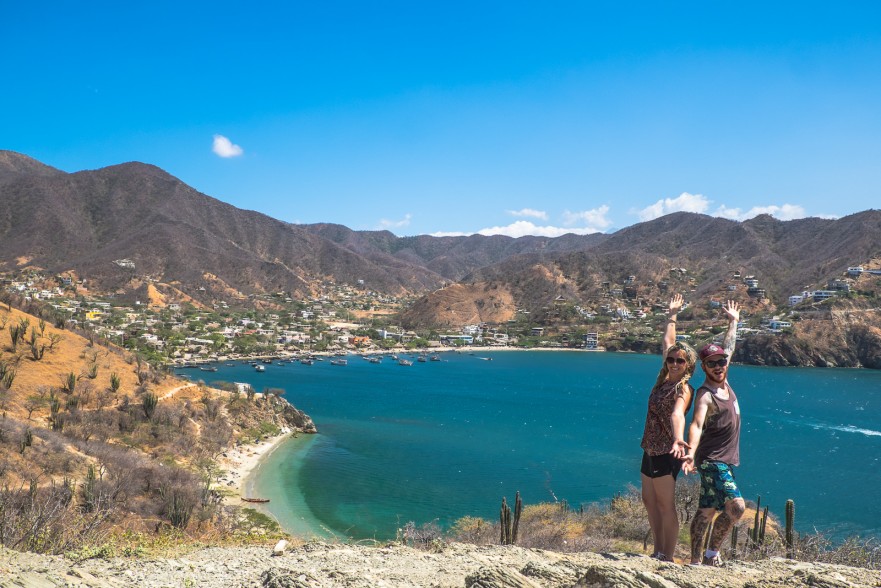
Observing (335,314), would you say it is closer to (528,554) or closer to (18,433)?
(18,433)

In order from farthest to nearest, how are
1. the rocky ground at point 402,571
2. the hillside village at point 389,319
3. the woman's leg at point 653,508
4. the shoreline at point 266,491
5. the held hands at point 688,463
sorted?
the hillside village at point 389,319, the shoreline at point 266,491, the woman's leg at point 653,508, the held hands at point 688,463, the rocky ground at point 402,571

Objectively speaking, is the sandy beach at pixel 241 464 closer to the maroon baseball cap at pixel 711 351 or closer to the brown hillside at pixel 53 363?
the brown hillside at pixel 53 363

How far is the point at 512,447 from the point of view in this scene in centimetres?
3316

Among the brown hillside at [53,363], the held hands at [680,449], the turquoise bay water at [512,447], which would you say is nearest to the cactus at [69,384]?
the brown hillside at [53,363]

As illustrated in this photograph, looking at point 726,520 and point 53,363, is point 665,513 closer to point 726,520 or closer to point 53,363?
point 726,520

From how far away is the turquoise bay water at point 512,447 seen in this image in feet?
74.5

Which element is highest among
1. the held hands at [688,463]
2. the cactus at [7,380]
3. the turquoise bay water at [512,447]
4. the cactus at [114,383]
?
the held hands at [688,463]

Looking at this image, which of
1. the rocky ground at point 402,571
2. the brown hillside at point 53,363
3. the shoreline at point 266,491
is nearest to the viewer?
the rocky ground at point 402,571

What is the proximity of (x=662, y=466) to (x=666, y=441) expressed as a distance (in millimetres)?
223

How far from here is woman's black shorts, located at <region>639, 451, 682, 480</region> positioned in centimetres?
437

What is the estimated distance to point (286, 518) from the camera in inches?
774

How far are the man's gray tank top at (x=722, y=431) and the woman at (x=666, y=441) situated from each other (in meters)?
0.19

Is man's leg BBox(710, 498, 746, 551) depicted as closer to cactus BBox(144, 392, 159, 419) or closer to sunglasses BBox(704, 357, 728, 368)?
sunglasses BBox(704, 357, 728, 368)

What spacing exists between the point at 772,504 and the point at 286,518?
20279 millimetres
